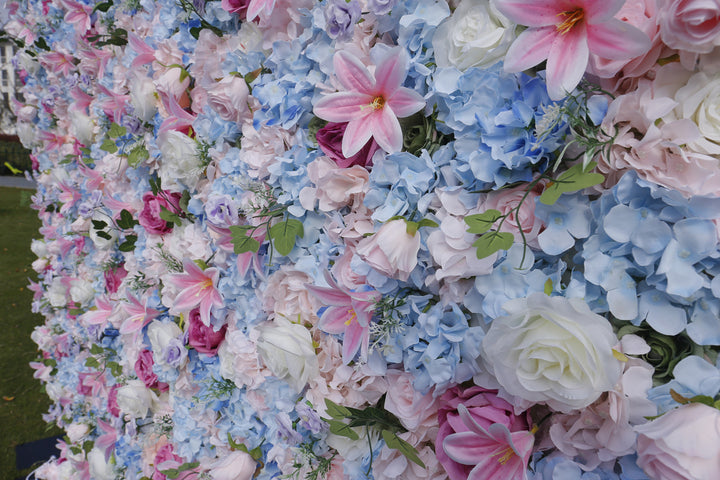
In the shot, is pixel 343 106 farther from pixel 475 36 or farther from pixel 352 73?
pixel 475 36

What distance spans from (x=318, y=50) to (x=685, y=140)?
2.06 feet

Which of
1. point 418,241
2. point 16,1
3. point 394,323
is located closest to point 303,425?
point 394,323

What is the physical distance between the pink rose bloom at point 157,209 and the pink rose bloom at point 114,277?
457 millimetres

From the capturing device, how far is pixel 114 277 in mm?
1794

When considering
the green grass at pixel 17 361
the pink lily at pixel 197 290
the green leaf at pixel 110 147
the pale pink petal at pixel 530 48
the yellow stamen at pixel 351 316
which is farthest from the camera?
the green grass at pixel 17 361

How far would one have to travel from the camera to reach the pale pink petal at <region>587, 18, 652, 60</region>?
1.67ft

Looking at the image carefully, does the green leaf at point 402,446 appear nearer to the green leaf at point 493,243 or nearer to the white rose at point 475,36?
the green leaf at point 493,243

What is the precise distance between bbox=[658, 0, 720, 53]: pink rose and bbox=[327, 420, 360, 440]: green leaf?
765 millimetres

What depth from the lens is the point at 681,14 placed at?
48cm

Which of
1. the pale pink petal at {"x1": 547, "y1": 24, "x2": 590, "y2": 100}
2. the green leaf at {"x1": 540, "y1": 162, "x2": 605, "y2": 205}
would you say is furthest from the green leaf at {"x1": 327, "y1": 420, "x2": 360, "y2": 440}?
the pale pink petal at {"x1": 547, "y1": 24, "x2": 590, "y2": 100}

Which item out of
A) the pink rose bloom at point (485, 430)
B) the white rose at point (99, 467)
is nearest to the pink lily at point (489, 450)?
the pink rose bloom at point (485, 430)

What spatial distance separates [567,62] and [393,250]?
1.13ft

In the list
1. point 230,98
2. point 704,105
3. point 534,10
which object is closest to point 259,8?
point 230,98

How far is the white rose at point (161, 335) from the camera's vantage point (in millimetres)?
1324
